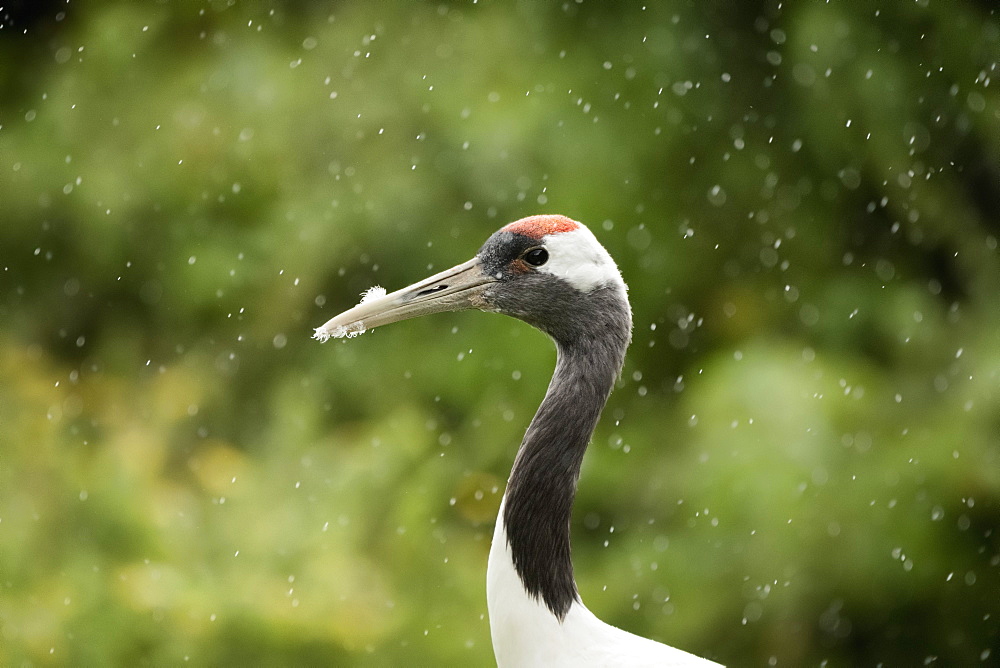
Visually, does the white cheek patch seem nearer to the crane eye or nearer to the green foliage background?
the crane eye

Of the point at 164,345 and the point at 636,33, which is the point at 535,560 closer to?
→ the point at 636,33

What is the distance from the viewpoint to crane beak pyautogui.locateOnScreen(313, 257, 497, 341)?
1978 millimetres

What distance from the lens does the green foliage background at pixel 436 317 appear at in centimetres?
385

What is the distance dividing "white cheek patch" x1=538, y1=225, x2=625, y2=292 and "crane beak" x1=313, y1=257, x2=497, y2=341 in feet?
0.37

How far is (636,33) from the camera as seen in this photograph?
189 inches

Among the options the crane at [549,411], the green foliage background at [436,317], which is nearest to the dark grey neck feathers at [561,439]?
the crane at [549,411]

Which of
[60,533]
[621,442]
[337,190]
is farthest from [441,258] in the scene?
[60,533]

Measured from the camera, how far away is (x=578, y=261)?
1.99 meters

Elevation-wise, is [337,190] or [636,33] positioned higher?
[636,33]

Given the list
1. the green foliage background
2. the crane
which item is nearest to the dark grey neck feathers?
the crane

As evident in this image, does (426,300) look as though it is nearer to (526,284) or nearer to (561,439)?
(526,284)

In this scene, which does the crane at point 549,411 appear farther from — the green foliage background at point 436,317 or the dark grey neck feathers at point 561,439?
the green foliage background at point 436,317

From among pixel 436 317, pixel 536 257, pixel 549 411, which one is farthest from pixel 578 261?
pixel 436 317

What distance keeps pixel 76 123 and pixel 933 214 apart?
12.1 ft
